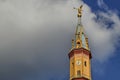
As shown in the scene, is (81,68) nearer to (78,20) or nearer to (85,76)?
(85,76)

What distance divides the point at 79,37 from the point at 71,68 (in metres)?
8.76

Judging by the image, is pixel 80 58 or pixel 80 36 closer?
pixel 80 58

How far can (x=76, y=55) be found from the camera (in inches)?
3757

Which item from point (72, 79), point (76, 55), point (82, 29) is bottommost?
point (72, 79)

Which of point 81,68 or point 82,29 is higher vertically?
point 82,29

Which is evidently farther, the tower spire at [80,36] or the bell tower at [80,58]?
the tower spire at [80,36]

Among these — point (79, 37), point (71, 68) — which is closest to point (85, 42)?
point (79, 37)

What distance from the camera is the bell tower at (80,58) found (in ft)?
303

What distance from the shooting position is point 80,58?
9456 centimetres

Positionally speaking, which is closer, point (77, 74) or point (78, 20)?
point (77, 74)

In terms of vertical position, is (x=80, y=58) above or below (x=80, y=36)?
Result: below

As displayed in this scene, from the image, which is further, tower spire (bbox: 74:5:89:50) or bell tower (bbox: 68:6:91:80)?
tower spire (bbox: 74:5:89:50)

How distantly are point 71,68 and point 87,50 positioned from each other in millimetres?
6229

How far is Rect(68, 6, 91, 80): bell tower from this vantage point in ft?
303
